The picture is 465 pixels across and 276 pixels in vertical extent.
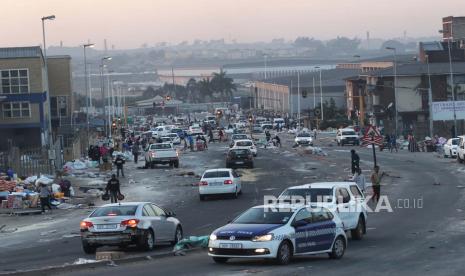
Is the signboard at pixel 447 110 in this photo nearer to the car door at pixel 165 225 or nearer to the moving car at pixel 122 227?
the car door at pixel 165 225

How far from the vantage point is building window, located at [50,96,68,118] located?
363 feet

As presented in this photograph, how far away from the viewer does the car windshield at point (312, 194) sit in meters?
26.8

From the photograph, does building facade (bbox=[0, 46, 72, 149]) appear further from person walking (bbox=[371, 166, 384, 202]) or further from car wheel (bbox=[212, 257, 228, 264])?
car wheel (bbox=[212, 257, 228, 264])

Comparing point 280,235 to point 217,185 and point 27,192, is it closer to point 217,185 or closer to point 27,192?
point 217,185

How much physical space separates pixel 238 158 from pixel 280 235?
3948cm

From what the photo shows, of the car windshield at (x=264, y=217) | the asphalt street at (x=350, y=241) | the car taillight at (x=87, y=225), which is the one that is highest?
the car windshield at (x=264, y=217)

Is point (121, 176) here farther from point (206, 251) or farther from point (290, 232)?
point (290, 232)

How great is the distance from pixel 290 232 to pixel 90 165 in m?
47.4

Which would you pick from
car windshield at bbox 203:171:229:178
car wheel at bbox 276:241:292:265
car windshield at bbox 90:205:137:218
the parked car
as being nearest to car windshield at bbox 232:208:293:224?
car wheel at bbox 276:241:292:265

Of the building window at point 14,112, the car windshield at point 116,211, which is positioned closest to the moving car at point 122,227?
the car windshield at point 116,211

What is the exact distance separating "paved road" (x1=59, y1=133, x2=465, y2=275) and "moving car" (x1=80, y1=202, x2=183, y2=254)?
158 centimetres

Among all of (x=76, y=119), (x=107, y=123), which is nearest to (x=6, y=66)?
(x=76, y=119)

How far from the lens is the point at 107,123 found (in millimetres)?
126250

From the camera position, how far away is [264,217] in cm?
2227
